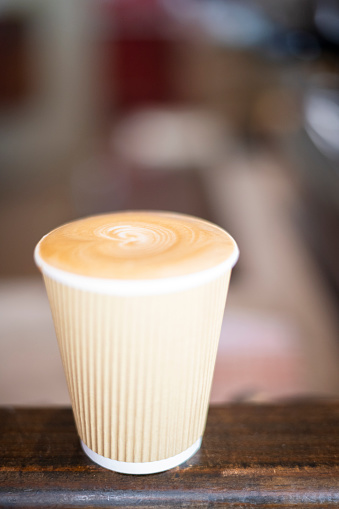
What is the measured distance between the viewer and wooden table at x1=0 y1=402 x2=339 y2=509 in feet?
1.59

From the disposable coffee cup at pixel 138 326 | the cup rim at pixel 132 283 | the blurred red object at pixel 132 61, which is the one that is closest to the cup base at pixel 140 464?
the disposable coffee cup at pixel 138 326

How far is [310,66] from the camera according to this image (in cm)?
314

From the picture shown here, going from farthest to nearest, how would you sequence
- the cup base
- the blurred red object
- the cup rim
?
the blurred red object < the cup base < the cup rim

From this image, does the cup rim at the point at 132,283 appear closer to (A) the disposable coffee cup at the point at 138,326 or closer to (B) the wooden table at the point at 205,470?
(A) the disposable coffee cup at the point at 138,326

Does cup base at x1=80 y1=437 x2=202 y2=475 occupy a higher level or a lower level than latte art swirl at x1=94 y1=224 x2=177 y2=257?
lower

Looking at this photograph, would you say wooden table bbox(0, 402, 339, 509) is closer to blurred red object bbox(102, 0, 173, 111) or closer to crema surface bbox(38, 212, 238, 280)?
crema surface bbox(38, 212, 238, 280)

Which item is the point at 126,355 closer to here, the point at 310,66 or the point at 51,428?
the point at 51,428

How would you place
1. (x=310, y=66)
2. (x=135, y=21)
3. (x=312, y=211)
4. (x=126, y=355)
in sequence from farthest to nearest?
(x=135, y=21), (x=310, y=66), (x=312, y=211), (x=126, y=355)

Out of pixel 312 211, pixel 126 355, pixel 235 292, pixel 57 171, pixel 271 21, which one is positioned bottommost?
pixel 57 171

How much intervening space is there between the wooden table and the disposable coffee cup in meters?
0.02

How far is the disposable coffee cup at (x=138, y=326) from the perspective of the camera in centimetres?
40

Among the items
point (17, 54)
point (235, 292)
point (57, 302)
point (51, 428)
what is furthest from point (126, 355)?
point (17, 54)

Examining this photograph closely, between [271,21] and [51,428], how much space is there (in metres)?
4.09

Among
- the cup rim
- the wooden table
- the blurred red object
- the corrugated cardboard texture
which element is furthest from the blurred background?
the cup rim
